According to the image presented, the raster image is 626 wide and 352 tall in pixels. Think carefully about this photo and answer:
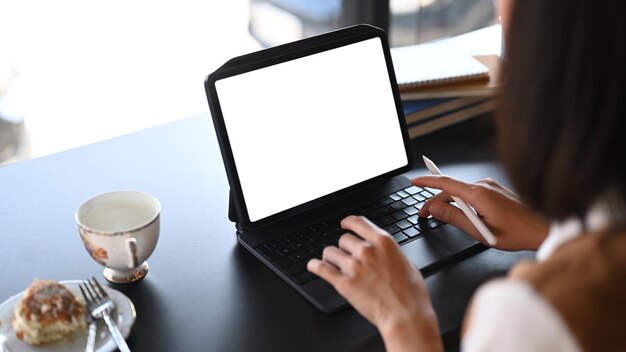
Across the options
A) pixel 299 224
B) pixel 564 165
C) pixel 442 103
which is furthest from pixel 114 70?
pixel 564 165

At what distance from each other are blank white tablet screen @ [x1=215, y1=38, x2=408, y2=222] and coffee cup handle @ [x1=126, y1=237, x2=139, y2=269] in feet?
0.56

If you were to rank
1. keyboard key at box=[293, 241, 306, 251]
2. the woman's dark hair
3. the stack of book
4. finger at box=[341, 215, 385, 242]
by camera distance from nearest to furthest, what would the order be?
the woman's dark hair < finger at box=[341, 215, 385, 242] < keyboard key at box=[293, 241, 306, 251] < the stack of book

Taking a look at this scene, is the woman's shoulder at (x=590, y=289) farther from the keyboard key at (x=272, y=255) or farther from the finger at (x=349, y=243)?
the keyboard key at (x=272, y=255)

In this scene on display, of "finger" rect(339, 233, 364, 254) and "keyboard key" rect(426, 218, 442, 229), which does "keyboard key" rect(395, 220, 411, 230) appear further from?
"finger" rect(339, 233, 364, 254)

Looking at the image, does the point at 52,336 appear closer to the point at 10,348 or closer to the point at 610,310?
the point at 10,348

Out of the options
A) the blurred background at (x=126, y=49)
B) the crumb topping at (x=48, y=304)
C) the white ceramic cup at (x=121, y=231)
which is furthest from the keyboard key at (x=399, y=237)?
the blurred background at (x=126, y=49)

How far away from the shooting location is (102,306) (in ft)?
3.04

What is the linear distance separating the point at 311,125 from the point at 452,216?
0.80ft

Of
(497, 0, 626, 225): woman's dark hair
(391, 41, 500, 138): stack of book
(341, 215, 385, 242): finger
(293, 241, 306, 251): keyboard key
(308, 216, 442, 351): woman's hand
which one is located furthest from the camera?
(391, 41, 500, 138): stack of book

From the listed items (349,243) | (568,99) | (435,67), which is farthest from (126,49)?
(568,99)

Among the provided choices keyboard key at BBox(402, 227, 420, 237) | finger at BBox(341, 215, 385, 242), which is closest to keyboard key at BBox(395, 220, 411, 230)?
keyboard key at BBox(402, 227, 420, 237)

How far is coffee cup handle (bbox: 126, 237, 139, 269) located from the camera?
3.17 ft

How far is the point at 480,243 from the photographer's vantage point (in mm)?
1078

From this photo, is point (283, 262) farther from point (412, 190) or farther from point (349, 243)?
point (412, 190)
